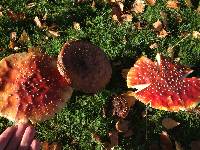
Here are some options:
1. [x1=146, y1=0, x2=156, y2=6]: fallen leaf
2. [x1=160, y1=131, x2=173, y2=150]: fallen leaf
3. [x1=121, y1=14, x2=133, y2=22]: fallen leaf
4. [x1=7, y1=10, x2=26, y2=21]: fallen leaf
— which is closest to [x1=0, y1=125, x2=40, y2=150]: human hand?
[x1=160, y1=131, x2=173, y2=150]: fallen leaf

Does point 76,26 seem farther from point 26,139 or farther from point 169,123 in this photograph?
point 26,139

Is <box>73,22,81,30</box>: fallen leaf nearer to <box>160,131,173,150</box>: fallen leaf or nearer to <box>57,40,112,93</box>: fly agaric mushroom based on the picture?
<box>57,40,112,93</box>: fly agaric mushroom

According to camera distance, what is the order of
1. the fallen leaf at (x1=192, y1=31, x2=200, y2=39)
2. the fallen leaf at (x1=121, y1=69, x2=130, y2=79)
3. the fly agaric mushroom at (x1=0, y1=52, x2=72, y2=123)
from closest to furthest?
the fly agaric mushroom at (x1=0, y1=52, x2=72, y2=123) → the fallen leaf at (x1=121, y1=69, x2=130, y2=79) → the fallen leaf at (x1=192, y1=31, x2=200, y2=39)

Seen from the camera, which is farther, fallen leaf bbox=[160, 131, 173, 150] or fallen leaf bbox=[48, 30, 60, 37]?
fallen leaf bbox=[48, 30, 60, 37]

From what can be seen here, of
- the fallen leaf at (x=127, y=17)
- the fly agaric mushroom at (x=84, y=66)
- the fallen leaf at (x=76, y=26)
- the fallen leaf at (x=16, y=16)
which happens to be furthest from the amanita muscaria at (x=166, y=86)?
the fallen leaf at (x=16, y=16)

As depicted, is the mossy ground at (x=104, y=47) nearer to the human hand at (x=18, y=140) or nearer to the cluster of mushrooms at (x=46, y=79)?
the cluster of mushrooms at (x=46, y=79)
